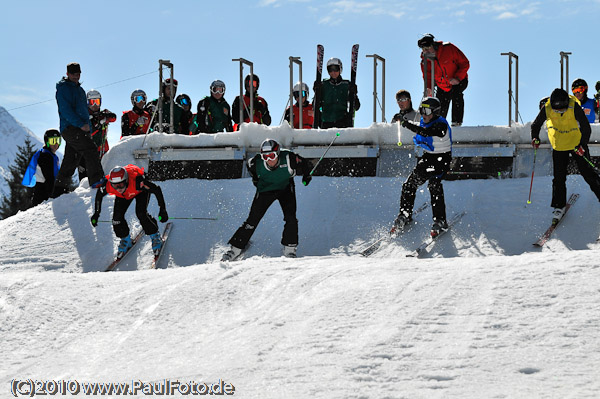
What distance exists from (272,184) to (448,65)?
3183mm

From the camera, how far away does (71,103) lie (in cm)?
1223

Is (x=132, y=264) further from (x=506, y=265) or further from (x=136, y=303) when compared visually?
(x=506, y=265)

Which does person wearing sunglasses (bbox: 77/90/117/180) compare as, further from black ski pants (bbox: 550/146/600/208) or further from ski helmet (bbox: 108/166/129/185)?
black ski pants (bbox: 550/146/600/208)

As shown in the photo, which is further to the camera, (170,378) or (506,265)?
(506,265)

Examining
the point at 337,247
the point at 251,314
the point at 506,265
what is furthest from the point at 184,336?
the point at 337,247

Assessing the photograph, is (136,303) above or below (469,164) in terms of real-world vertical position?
below

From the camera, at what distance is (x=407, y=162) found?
1291 cm

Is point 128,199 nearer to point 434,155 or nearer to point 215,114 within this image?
point 215,114

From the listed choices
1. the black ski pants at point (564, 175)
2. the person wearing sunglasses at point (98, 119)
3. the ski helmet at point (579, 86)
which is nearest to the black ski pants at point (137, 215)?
the person wearing sunglasses at point (98, 119)

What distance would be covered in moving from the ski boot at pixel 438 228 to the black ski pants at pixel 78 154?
5026 millimetres

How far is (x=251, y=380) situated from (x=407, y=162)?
8.03m

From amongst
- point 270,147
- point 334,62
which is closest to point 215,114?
point 334,62

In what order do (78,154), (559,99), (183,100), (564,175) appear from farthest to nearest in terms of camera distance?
(183,100)
(78,154)
(564,175)
(559,99)

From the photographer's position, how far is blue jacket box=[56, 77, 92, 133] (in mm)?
12156
